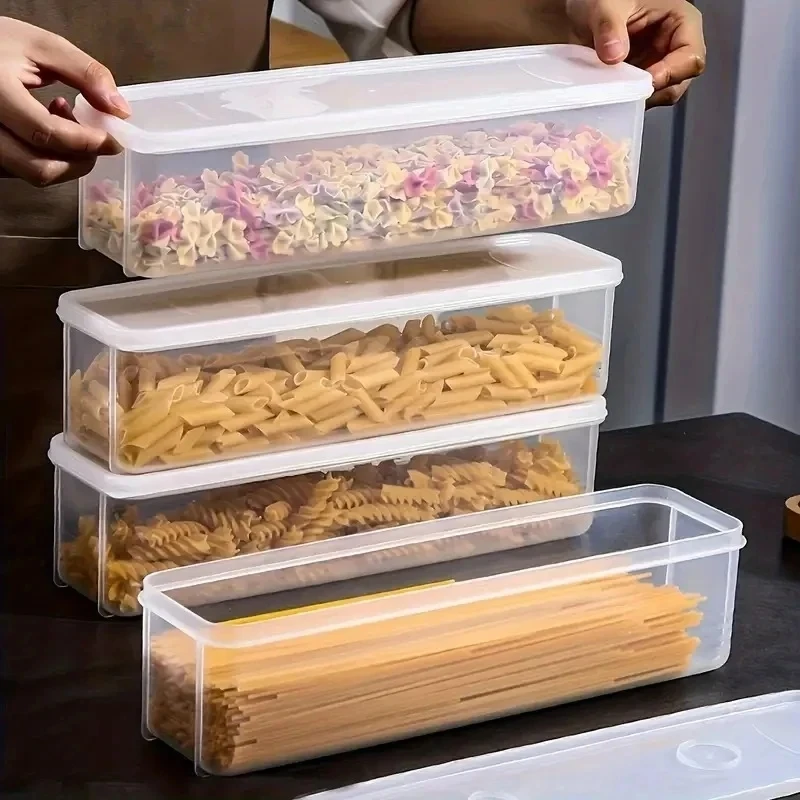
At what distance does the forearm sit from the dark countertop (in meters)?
0.37

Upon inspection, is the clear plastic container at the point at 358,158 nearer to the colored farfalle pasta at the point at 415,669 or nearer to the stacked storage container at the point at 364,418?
the stacked storage container at the point at 364,418

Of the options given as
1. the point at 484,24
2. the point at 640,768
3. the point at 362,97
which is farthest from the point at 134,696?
the point at 484,24

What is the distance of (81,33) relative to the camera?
102 cm

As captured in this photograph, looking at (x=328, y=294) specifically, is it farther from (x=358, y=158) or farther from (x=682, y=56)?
(x=682, y=56)

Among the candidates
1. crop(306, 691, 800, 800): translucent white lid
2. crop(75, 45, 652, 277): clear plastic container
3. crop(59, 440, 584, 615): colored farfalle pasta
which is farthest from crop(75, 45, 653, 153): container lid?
crop(306, 691, 800, 800): translucent white lid

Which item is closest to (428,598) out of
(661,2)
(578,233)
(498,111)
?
(498,111)

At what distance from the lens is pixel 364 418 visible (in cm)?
84

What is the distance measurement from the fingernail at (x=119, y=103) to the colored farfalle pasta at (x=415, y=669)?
27 centimetres

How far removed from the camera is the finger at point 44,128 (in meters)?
0.72

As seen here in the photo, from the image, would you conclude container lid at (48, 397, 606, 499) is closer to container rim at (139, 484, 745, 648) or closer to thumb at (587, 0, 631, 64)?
container rim at (139, 484, 745, 648)

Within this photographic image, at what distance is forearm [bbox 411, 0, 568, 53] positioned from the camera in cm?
105

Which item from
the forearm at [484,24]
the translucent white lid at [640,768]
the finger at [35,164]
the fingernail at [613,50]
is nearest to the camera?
the translucent white lid at [640,768]

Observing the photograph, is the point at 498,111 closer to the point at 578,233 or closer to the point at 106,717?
the point at 106,717

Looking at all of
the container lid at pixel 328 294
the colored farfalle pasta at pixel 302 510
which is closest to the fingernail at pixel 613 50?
the container lid at pixel 328 294
